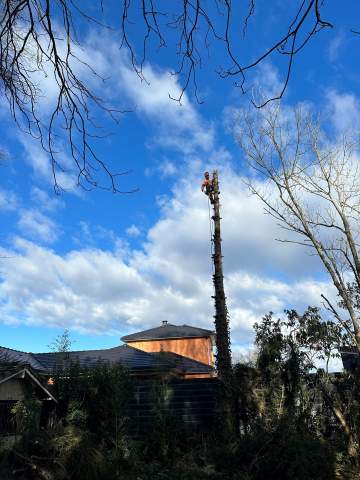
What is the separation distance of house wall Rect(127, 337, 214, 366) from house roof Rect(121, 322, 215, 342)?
33 cm

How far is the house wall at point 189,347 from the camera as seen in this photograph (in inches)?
1139

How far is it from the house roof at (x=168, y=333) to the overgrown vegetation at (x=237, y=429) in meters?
16.3

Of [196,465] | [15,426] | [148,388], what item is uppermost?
[148,388]

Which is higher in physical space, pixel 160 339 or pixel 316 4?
pixel 160 339

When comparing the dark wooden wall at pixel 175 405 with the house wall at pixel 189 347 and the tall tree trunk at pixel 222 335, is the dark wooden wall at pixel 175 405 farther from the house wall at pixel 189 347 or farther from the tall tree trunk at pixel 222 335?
the house wall at pixel 189 347

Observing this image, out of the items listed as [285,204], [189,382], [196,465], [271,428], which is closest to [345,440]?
[271,428]

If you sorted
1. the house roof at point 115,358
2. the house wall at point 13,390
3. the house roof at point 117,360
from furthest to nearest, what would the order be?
the house roof at point 115,358 < the house roof at point 117,360 < the house wall at point 13,390

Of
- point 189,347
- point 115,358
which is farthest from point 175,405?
point 189,347

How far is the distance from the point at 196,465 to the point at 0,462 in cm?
408

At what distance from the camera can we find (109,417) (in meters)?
11.6

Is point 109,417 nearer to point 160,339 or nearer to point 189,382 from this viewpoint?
point 189,382

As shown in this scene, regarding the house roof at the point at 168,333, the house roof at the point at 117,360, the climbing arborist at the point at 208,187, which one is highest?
the climbing arborist at the point at 208,187

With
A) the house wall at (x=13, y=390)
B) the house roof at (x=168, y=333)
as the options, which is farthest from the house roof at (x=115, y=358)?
the house roof at (x=168, y=333)

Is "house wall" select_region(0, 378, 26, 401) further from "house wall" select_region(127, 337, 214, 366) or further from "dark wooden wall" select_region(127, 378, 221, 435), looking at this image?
"house wall" select_region(127, 337, 214, 366)
